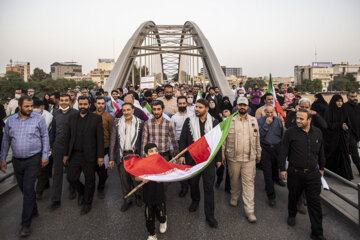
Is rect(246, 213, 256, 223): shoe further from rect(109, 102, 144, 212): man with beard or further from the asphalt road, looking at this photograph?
rect(109, 102, 144, 212): man with beard

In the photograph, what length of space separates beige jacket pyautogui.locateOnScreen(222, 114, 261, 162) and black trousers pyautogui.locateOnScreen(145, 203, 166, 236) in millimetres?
1552

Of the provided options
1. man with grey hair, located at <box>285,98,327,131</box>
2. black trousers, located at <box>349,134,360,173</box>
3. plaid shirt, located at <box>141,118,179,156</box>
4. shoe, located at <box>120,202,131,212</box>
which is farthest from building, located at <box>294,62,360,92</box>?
shoe, located at <box>120,202,131,212</box>

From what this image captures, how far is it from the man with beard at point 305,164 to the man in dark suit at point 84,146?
10.4 feet

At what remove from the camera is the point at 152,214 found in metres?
3.43

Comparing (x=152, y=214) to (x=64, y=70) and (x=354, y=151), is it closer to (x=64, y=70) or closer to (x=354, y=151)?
(x=354, y=151)

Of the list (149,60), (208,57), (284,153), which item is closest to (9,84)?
(149,60)

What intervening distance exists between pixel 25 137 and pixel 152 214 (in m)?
2.32

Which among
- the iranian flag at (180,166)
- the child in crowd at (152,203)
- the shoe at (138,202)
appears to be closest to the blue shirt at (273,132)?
the iranian flag at (180,166)

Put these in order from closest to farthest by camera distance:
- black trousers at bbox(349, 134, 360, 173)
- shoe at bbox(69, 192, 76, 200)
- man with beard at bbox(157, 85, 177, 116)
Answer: shoe at bbox(69, 192, 76, 200) < black trousers at bbox(349, 134, 360, 173) < man with beard at bbox(157, 85, 177, 116)

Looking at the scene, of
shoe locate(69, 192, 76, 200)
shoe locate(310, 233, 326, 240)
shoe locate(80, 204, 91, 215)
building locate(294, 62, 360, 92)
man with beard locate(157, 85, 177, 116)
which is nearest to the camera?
shoe locate(310, 233, 326, 240)

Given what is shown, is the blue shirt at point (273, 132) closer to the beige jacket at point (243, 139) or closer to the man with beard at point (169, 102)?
the beige jacket at point (243, 139)

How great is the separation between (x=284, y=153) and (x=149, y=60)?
97.1ft

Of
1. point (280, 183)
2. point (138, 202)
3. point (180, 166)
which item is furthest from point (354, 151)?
point (138, 202)

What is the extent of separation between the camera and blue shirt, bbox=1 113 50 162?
381 cm
